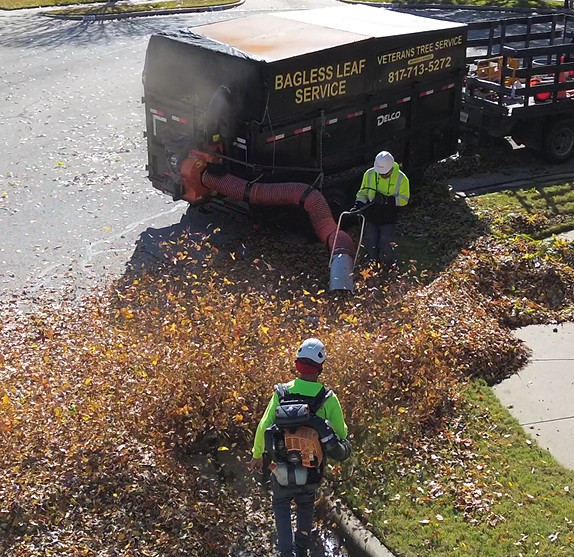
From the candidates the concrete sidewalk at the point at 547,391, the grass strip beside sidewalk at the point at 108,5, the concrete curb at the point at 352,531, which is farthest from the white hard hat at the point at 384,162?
the grass strip beside sidewalk at the point at 108,5

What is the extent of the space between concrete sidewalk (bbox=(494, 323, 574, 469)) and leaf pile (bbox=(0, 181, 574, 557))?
22cm

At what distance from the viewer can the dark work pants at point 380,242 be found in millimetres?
11000

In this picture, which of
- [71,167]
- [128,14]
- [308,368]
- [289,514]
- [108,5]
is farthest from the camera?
[108,5]

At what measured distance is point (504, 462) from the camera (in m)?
7.59

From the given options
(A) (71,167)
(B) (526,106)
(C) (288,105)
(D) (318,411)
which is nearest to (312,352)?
(D) (318,411)

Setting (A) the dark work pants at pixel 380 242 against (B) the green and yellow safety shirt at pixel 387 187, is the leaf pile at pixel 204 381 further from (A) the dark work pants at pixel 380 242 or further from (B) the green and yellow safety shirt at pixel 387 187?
(B) the green and yellow safety shirt at pixel 387 187

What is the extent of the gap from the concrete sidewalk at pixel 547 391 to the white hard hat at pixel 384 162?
8.03 feet

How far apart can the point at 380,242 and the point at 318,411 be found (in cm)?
508

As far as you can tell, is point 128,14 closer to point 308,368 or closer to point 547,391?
point 547,391

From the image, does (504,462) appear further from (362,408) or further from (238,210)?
(238,210)

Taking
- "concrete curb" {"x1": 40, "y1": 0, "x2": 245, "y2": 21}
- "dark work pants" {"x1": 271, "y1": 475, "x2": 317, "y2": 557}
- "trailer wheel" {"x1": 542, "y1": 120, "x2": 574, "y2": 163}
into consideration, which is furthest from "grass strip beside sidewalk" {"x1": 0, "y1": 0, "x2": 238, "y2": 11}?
"dark work pants" {"x1": 271, "y1": 475, "x2": 317, "y2": 557}

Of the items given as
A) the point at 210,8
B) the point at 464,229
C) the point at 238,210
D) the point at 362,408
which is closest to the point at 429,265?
the point at 464,229

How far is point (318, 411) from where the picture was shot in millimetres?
6305

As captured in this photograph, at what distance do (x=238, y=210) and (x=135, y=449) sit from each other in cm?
507
